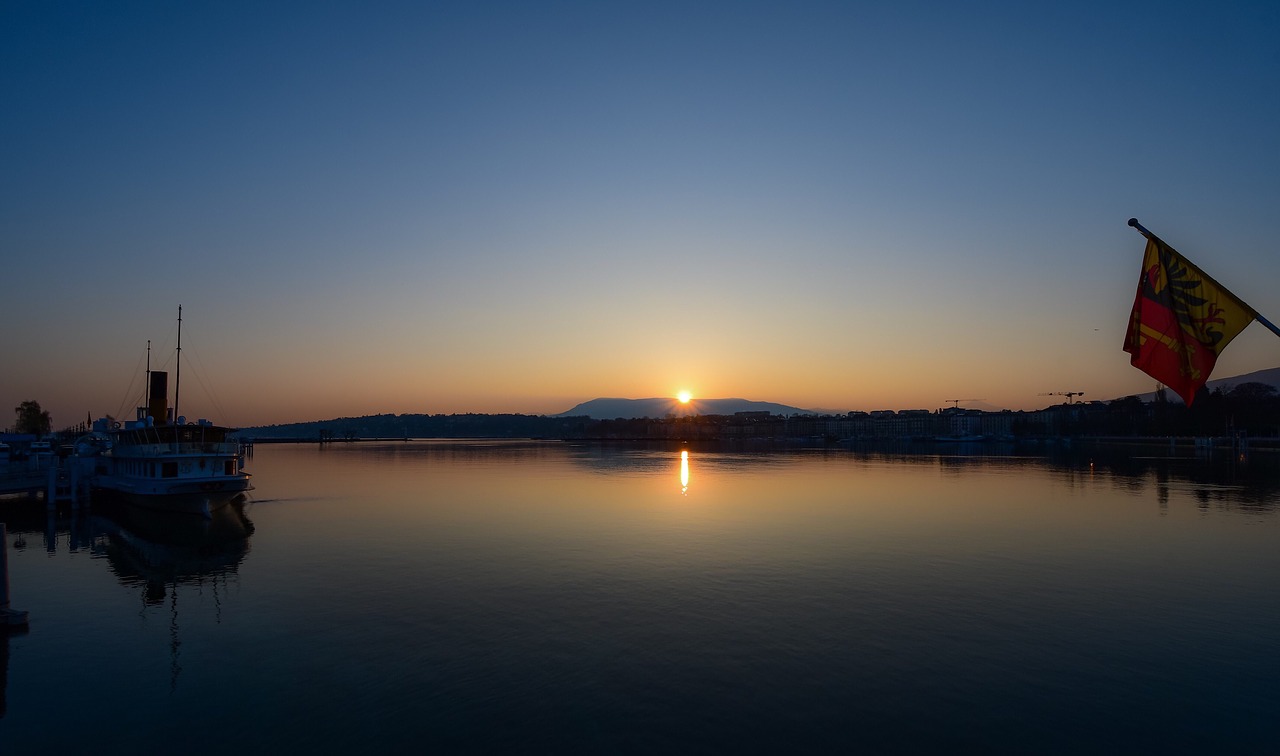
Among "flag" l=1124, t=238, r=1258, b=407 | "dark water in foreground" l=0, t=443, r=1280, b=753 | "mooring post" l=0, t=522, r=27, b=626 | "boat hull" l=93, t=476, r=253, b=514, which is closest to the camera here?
"flag" l=1124, t=238, r=1258, b=407

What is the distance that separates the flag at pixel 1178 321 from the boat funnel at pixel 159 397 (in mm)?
68093

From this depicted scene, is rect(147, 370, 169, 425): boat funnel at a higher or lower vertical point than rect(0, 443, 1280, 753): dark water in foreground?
higher

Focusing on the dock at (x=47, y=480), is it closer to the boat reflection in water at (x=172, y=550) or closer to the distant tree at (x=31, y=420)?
the boat reflection in water at (x=172, y=550)

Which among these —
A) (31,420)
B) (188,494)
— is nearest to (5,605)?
(188,494)

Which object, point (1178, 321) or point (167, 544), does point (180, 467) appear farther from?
point (1178, 321)

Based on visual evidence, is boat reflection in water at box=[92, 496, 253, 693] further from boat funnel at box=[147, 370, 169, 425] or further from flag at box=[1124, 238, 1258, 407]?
flag at box=[1124, 238, 1258, 407]

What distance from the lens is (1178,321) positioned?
43.6ft

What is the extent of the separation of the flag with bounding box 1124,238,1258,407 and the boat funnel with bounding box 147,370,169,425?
6809cm

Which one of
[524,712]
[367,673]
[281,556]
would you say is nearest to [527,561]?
[281,556]

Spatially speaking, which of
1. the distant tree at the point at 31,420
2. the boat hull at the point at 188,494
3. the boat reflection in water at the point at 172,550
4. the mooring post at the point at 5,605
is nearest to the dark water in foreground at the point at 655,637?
the boat reflection in water at the point at 172,550

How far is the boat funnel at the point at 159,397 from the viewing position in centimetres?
6044

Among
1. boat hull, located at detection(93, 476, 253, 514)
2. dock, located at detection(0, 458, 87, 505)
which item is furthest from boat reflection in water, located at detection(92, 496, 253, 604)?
dock, located at detection(0, 458, 87, 505)

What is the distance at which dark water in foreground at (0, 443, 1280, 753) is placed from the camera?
14609 mm

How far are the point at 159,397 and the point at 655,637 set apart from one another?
58.5m
